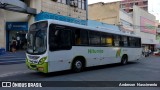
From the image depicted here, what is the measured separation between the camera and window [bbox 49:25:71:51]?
10698 millimetres

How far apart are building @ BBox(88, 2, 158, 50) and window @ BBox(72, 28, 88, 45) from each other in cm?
2876

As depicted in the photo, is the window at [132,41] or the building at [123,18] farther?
the building at [123,18]

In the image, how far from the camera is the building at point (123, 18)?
4206 centimetres

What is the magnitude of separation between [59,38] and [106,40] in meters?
5.02

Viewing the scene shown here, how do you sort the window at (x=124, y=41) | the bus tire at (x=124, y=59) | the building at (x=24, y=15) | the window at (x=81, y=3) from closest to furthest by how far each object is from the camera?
the window at (x=124, y=41)
the bus tire at (x=124, y=59)
the building at (x=24, y=15)
the window at (x=81, y=3)

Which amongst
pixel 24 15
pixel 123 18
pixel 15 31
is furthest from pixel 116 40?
pixel 123 18

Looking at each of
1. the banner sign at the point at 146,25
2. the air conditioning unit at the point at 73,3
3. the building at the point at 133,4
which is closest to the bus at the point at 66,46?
the air conditioning unit at the point at 73,3

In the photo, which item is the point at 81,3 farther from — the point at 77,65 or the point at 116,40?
the point at 77,65

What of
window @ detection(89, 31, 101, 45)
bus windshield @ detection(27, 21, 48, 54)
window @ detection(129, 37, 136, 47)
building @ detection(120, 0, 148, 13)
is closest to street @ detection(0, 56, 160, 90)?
bus windshield @ detection(27, 21, 48, 54)

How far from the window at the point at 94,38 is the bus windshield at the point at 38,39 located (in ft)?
12.2

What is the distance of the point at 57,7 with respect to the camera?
2608cm

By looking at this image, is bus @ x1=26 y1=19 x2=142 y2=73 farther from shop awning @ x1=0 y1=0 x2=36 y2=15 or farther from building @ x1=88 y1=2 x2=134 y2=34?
building @ x1=88 y1=2 x2=134 y2=34

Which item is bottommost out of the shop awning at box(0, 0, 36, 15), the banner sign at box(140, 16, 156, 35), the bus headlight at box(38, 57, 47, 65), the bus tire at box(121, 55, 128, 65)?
the bus tire at box(121, 55, 128, 65)

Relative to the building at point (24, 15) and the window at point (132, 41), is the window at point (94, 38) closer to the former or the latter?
the window at point (132, 41)
